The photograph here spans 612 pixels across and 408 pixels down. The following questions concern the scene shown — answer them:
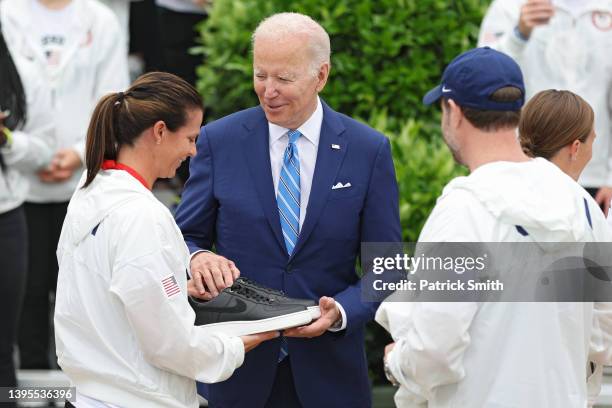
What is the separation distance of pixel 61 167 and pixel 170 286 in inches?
128

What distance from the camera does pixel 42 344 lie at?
695 centimetres

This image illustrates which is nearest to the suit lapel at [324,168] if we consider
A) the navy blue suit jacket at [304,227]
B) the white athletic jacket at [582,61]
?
the navy blue suit jacket at [304,227]

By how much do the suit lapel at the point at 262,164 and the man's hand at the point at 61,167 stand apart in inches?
92.7

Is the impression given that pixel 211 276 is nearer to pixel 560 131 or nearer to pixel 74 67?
pixel 560 131

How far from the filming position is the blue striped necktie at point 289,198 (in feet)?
15.0

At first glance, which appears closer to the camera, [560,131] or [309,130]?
[560,131]

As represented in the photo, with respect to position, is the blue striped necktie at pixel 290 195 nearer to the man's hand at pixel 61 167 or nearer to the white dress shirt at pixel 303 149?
the white dress shirt at pixel 303 149

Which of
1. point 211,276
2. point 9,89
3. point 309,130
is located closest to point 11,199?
point 9,89

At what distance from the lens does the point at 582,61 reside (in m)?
6.47

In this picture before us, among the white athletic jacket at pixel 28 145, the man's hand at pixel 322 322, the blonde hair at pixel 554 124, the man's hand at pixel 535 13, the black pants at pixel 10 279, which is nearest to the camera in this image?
the man's hand at pixel 322 322

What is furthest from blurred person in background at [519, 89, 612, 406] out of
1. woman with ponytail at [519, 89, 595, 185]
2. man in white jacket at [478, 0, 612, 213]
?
man in white jacket at [478, 0, 612, 213]

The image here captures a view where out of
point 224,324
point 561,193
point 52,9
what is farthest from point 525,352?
point 52,9

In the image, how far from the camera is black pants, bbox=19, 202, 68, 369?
688 centimetres

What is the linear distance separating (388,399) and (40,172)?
239cm
